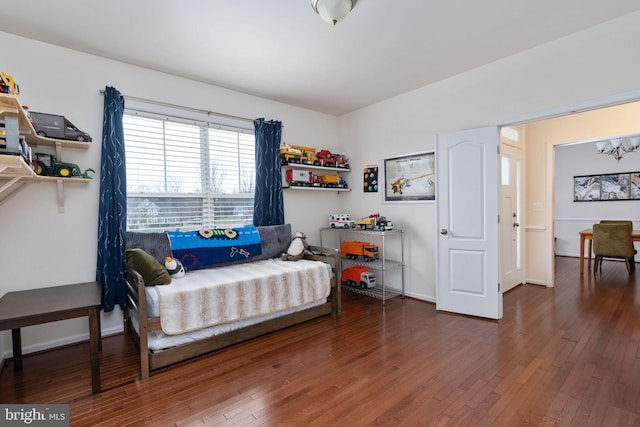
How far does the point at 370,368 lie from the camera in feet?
7.52

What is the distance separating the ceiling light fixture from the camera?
6.68 ft

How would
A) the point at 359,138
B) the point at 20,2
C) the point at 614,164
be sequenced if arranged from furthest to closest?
the point at 614,164 < the point at 359,138 < the point at 20,2

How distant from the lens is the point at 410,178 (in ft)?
13.1

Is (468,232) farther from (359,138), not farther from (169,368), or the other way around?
(169,368)

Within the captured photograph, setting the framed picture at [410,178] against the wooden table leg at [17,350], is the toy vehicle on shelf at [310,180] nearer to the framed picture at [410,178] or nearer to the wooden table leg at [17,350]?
the framed picture at [410,178]

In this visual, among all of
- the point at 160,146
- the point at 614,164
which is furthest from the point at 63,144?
the point at 614,164

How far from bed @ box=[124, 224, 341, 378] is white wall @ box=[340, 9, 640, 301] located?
1.27 m

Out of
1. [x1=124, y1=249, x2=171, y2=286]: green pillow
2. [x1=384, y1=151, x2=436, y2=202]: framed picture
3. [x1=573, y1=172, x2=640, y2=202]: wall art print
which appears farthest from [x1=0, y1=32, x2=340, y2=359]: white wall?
[x1=573, y1=172, x2=640, y2=202]: wall art print

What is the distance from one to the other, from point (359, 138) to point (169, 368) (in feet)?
12.3

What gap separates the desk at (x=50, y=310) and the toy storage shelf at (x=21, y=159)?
2.61 feet

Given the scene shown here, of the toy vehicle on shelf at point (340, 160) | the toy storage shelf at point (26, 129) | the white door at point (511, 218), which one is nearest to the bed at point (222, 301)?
the toy storage shelf at point (26, 129)

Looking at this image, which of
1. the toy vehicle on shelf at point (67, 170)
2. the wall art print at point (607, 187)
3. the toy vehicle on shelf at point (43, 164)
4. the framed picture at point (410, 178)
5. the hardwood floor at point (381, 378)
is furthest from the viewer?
the wall art print at point (607, 187)

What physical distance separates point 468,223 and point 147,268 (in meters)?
3.21

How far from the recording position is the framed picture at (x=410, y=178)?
3795mm
